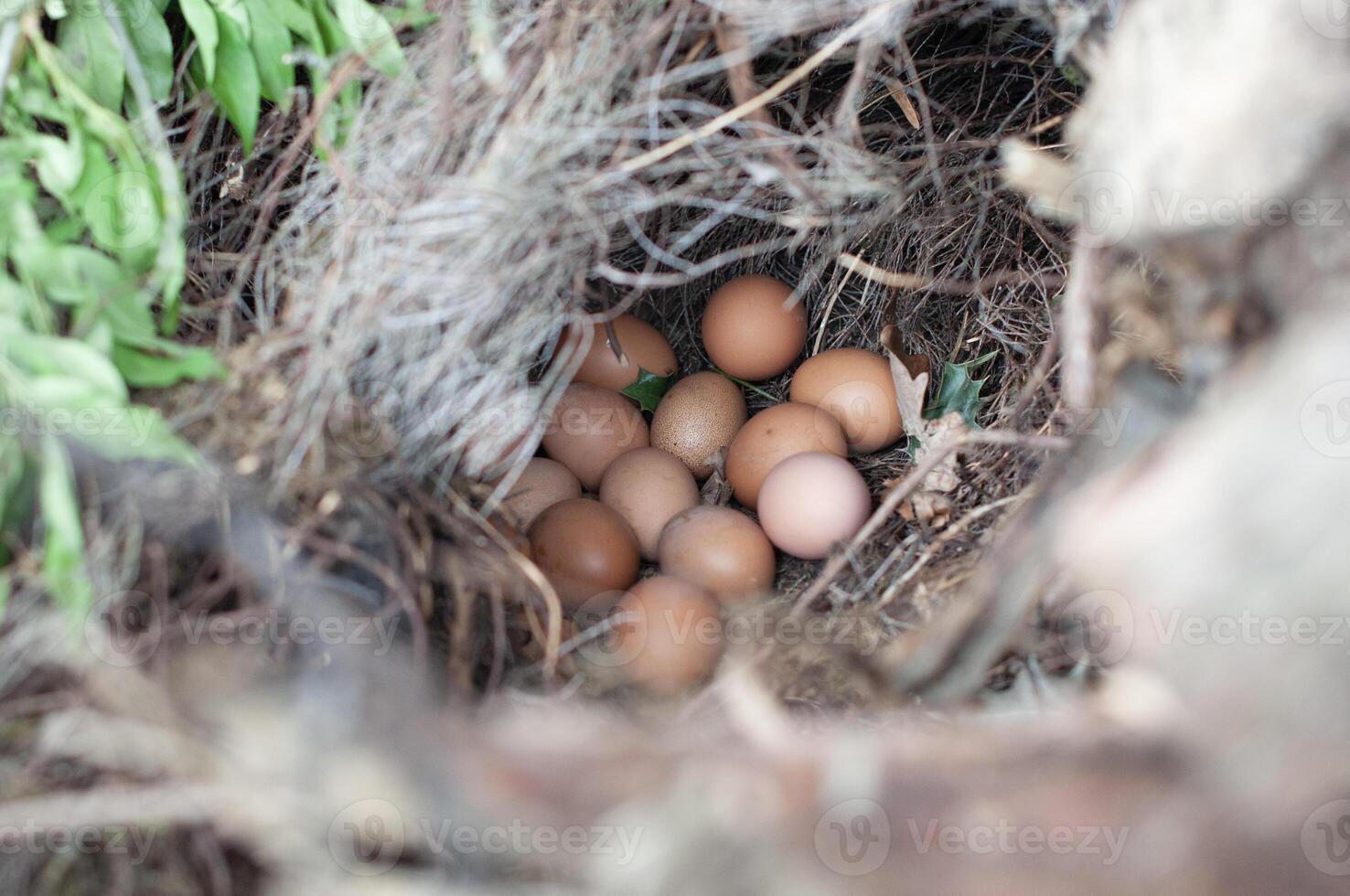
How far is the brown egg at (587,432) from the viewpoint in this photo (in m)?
1.63

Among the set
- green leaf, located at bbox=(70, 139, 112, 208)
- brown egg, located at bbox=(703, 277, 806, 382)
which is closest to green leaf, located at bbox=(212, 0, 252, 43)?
green leaf, located at bbox=(70, 139, 112, 208)

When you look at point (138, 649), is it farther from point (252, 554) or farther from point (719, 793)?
point (719, 793)

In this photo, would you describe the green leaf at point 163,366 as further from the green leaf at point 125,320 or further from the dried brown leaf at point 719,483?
the dried brown leaf at point 719,483

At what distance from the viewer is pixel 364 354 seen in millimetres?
1224

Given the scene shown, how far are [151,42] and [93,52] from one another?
0.09 metres

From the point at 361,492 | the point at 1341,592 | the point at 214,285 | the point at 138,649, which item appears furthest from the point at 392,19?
the point at 1341,592

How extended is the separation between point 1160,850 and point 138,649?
954mm

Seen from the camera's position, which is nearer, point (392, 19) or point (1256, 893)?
point (1256, 893)

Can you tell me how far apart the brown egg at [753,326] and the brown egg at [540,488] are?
387 millimetres

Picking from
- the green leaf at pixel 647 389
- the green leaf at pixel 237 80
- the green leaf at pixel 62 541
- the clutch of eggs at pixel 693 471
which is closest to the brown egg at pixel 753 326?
the clutch of eggs at pixel 693 471

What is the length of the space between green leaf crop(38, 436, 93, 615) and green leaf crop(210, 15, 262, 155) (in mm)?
577

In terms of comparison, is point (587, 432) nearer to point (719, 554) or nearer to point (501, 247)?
point (719, 554)

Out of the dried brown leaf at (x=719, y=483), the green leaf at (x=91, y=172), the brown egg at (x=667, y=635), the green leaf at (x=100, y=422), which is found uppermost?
the green leaf at (x=91, y=172)

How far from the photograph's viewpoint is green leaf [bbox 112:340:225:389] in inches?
42.1
